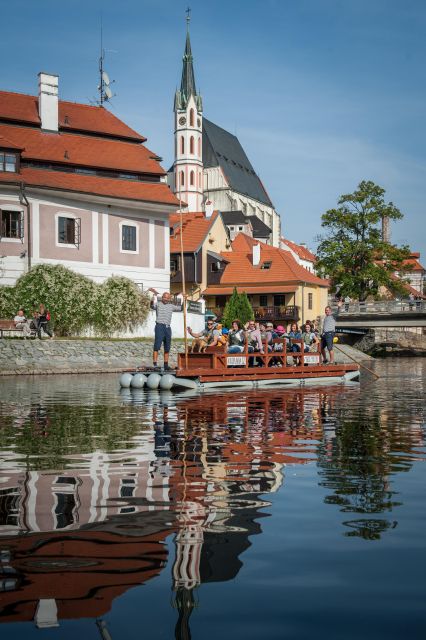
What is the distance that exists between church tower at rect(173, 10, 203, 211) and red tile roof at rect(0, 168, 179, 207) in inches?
2333

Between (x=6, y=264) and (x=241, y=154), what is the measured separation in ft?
296

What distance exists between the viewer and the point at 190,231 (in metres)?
69.6

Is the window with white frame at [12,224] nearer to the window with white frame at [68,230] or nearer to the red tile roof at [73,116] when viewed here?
the window with white frame at [68,230]

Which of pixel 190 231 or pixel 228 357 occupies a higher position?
pixel 190 231

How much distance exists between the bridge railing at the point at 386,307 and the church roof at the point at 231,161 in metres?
48.0

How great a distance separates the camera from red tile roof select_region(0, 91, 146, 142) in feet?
153

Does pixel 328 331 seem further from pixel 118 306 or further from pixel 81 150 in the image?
pixel 81 150

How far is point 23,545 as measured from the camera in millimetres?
5051

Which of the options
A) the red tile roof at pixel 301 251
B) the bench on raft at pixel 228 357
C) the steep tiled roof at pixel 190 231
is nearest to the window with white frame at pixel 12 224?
the bench on raft at pixel 228 357

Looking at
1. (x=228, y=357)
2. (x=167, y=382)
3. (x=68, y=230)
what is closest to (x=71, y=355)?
(x=68, y=230)

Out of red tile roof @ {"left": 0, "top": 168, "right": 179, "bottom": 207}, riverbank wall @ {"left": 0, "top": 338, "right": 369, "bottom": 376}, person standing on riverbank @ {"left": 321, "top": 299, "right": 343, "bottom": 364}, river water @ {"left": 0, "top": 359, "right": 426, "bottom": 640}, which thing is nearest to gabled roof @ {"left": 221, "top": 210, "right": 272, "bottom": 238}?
red tile roof @ {"left": 0, "top": 168, "right": 179, "bottom": 207}

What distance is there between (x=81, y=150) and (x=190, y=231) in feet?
78.0

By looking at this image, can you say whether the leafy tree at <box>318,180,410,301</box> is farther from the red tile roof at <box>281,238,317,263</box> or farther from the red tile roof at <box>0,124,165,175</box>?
the red tile roof at <box>281,238,317,263</box>

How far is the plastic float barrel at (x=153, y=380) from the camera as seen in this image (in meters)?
21.6
